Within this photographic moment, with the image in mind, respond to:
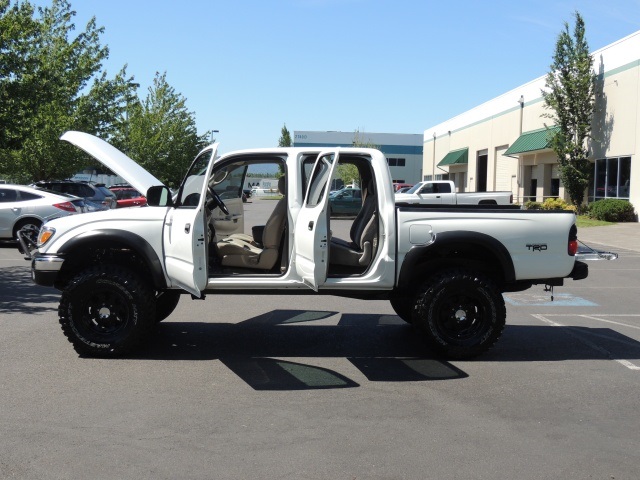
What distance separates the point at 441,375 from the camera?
677cm

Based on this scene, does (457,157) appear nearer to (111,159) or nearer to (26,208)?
(26,208)

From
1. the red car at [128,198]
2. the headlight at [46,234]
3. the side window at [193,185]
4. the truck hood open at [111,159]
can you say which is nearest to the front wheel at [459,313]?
the side window at [193,185]

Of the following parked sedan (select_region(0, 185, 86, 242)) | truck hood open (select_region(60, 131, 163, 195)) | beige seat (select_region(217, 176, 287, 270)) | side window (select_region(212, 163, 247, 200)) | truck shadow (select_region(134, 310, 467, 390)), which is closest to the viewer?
truck shadow (select_region(134, 310, 467, 390))

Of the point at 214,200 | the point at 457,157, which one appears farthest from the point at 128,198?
the point at 457,157

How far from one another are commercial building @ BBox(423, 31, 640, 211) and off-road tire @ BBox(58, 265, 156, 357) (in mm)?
26037

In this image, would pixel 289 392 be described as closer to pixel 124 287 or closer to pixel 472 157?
pixel 124 287

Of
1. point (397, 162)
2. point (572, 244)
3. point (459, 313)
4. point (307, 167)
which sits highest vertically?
point (397, 162)

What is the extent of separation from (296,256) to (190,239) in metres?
1.00

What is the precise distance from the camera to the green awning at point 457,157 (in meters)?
55.3

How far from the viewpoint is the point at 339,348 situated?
25.6 feet

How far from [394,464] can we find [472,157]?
50826 millimetres

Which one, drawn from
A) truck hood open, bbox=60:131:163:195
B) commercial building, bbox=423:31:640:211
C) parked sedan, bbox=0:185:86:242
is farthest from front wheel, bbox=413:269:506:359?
commercial building, bbox=423:31:640:211

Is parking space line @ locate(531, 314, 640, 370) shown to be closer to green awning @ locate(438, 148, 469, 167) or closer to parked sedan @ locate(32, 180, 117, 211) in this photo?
parked sedan @ locate(32, 180, 117, 211)

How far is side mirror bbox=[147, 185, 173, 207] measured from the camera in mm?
7112
